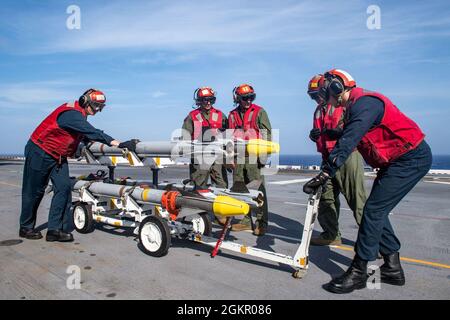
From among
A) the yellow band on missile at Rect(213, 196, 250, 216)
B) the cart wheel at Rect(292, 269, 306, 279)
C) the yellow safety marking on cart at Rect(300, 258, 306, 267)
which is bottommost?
the cart wheel at Rect(292, 269, 306, 279)

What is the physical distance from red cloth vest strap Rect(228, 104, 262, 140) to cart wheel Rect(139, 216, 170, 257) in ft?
7.03

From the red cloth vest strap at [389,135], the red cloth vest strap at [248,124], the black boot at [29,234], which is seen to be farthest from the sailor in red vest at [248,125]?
the black boot at [29,234]

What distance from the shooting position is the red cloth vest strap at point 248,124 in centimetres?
596

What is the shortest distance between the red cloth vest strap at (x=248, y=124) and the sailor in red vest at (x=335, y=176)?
42.1 inches

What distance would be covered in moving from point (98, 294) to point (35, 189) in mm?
2978

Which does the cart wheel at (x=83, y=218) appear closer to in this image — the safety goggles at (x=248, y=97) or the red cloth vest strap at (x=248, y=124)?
the red cloth vest strap at (x=248, y=124)

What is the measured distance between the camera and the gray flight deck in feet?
11.1

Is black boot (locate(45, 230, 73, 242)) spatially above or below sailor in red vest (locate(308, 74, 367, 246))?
below

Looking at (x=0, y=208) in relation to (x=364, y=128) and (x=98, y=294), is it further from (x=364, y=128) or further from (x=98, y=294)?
(x=364, y=128)

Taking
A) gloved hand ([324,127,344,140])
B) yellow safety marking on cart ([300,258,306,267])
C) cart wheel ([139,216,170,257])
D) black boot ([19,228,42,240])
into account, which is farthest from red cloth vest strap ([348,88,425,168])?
black boot ([19,228,42,240])

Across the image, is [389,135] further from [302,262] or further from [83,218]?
[83,218]

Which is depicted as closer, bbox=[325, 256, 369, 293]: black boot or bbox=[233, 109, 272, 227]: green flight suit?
bbox=[325, 256, 369, 293]: black boot

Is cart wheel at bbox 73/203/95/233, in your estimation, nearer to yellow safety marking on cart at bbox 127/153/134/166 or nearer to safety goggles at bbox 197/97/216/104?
yellow safety marking on cart at bbox 127/153/134/166
